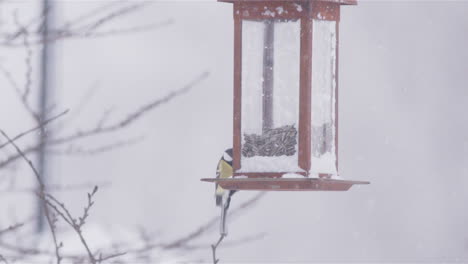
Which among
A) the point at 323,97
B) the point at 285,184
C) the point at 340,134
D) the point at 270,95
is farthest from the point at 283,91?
the point at 340,134

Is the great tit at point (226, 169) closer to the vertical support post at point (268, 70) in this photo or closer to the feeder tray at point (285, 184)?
the vertical support post at point (268, 70)

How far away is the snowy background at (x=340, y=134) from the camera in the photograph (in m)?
13.8

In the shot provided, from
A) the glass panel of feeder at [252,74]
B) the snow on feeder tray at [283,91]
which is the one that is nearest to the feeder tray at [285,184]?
the snow on feeder tray at [283,91]

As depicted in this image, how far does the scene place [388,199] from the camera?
612 inches

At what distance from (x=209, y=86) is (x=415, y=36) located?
3260 millimetres

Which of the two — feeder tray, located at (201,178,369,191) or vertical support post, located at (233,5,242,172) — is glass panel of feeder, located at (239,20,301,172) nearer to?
vertical support post, located at (233,5,242,172)

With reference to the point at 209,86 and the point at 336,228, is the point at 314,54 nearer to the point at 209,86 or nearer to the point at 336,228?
the point at 209,86

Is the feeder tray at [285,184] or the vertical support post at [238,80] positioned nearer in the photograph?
the feeder tray at [285,184]

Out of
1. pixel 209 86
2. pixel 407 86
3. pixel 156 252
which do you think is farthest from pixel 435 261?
pixel 156 252

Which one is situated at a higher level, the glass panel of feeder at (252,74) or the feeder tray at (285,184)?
the glass panel of feeder at (252,74)

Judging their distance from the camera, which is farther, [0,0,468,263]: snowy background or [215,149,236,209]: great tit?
[0,0,468,263]: snowy background

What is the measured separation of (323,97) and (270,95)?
234 millimetres

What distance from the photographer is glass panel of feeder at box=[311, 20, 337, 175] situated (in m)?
5.75

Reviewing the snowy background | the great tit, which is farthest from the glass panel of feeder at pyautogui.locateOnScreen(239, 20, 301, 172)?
the snowy background
